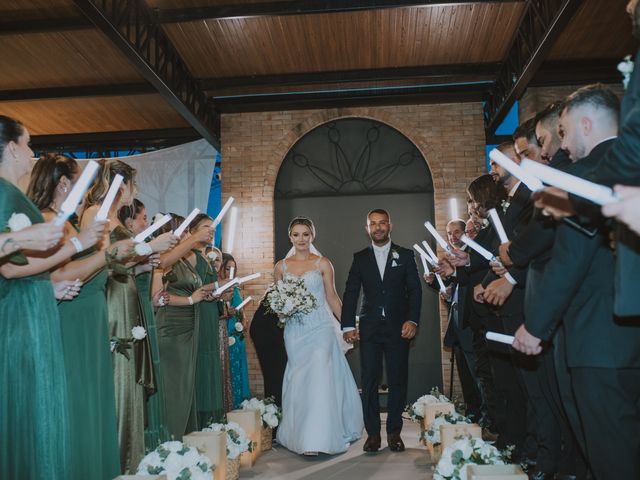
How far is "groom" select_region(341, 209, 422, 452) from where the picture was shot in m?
5.98

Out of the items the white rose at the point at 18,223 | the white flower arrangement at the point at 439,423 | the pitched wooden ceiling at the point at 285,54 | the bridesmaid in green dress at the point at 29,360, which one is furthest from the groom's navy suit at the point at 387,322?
the white rose at the point at 18,223

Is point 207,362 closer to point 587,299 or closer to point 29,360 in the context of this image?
point 29,360

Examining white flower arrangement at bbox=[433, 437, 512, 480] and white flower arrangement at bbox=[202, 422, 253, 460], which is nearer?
white flower arrangement at bbox=[433, 437, 512, 480]

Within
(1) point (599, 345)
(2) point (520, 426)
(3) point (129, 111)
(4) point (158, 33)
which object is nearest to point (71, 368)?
(1) point (599, 345)

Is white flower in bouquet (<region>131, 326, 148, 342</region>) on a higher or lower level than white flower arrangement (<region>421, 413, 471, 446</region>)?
higher

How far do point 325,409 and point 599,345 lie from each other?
151 inches

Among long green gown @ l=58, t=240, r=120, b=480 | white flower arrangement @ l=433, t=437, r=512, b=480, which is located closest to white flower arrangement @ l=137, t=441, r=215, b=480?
long green gown @ l=58, t=240, r=120, b=480

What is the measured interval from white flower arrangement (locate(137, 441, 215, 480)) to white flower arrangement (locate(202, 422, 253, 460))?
0.99 metres

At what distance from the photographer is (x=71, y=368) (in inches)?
130

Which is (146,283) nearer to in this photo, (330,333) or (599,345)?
(330,333)

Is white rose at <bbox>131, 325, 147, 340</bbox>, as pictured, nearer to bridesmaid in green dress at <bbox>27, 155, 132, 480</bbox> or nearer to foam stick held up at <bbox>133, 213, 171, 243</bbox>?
bridesmaid in green dress at <bbox>27, 155, 132, 480</bbox>

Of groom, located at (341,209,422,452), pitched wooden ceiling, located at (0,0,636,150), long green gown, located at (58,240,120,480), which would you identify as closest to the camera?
long green gown, located at (58,240,120,480)

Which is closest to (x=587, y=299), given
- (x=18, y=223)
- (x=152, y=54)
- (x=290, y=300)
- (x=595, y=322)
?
(x=595, y=322)

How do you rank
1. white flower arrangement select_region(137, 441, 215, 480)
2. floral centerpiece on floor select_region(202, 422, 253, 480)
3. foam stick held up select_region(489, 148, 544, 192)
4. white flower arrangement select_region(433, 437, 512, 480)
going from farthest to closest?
floral centerpiece on floor select_region(202, 422, 253, 480), white flower arrangement select_region(433, 437, 512, 480), white flower arrangement select_region(137, 441, 215, 480), foam stick held up select_region(489, 148, 544, 192)
